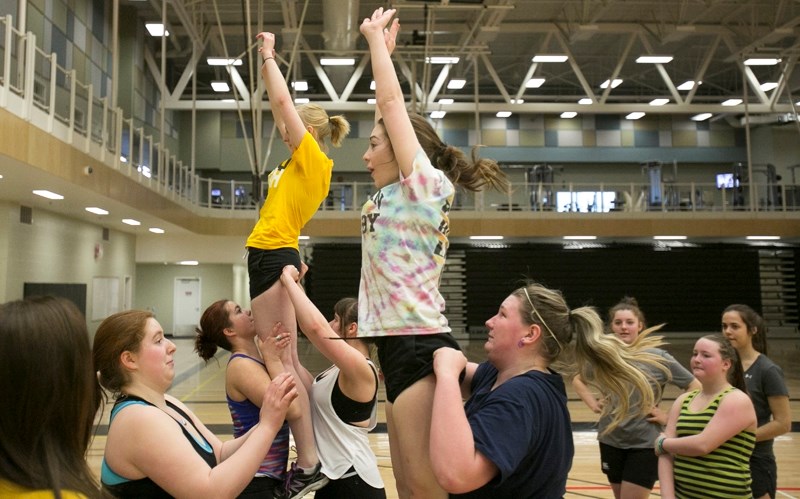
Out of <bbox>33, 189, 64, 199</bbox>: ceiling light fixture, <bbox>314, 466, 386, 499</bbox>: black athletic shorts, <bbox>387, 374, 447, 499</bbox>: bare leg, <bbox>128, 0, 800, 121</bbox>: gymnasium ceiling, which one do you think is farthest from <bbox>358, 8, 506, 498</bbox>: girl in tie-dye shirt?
<bbox>128, 0, 800, 121</bbox>: gymnasium ceiling

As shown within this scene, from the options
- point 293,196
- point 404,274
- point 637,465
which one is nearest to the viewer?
point 404,274

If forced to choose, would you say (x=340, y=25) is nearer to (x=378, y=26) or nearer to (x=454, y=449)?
(x=378, y=26)

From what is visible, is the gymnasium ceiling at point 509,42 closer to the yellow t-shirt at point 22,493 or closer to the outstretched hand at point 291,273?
the outstretched hand at point 291,273

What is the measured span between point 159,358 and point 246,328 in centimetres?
77

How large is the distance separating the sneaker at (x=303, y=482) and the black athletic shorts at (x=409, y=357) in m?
0.79

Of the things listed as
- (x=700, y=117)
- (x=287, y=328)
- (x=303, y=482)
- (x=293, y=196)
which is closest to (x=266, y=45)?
→ (x=293, y=196)

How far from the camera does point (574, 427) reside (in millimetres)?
7641

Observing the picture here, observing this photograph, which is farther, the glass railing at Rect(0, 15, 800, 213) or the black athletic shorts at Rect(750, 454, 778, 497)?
the glass railing at Rect(0, 15, 800, 213)

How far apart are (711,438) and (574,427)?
16.9 feet

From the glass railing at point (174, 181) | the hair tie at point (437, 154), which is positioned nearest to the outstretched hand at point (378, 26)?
the hair tie at point (437, 154)

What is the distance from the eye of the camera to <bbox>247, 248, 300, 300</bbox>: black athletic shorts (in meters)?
2.43

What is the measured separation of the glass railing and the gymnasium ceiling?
97.7 inches

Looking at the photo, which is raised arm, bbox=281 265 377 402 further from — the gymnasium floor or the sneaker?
the gymnasium floor

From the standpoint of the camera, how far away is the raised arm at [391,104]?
1.76 meters
